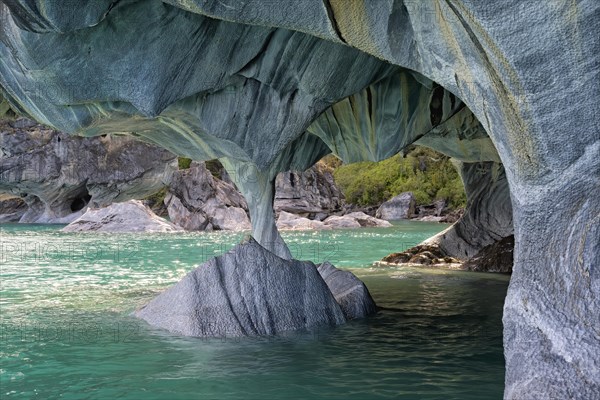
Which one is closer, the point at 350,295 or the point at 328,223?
the point at 350,295

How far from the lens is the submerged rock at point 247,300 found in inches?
268

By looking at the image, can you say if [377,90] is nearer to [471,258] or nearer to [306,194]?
[471,258]

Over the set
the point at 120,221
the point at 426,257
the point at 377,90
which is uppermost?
the point at 377,90

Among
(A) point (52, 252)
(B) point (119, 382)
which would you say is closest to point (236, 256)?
(B) point (119, 382)

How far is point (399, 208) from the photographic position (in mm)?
51844

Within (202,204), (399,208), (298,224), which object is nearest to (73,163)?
(202,204)

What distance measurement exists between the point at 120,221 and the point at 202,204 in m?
6.09

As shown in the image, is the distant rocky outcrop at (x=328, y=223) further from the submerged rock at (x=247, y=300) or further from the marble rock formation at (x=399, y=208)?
the submerged rock at (x=247, y=300)

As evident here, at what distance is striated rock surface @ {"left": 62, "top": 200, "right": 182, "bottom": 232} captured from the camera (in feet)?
99.7

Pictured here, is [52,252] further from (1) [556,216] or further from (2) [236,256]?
(1) [556,216]

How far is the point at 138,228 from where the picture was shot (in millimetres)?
30359

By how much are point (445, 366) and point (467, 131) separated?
7256mm

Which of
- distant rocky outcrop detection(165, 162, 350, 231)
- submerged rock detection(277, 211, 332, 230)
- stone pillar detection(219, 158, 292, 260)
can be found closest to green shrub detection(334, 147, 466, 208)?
distant rocky outcrop detection(165, 162, 350, 231)

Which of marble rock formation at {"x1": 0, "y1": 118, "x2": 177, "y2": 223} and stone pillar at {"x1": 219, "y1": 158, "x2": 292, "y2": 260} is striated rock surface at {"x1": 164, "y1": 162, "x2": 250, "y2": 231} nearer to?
marble rock formation at {"x1": 0, "y1": 118, "x2": 177, "y2": 223}
